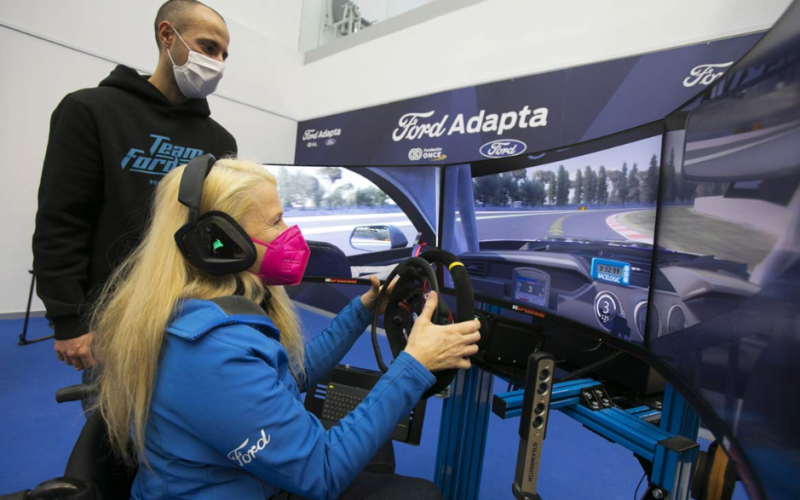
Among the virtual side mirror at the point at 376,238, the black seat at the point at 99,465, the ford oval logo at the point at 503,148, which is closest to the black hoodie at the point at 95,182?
the black seat at the point at 99,465

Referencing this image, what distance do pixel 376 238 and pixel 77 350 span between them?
5.20 ft

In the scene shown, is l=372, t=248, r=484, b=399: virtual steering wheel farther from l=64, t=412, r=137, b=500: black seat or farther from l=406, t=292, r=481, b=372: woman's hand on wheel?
l=64, t=412, r=137, b=500: black seat

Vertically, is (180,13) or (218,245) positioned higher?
(180,13)

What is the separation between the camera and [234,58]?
5.34 meters

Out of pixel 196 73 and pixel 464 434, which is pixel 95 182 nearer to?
pixel 196 73

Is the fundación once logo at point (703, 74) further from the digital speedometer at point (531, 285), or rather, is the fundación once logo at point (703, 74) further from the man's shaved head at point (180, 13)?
the man's shaved head at point (180, 13)

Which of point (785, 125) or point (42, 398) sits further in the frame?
point (42, 398)

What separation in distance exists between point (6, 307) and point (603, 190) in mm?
5374

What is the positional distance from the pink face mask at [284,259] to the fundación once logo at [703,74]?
296cm

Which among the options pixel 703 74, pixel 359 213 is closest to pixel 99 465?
pixel 359 213

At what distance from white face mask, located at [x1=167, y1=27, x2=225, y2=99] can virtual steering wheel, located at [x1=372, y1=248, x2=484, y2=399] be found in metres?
1.18

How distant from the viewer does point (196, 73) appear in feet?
5.25

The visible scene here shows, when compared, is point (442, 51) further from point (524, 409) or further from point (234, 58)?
point (524, 409)

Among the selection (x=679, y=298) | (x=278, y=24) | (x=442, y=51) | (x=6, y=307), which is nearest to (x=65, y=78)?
(x=6, y=307)
